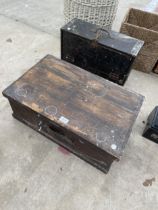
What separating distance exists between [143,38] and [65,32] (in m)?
0.75

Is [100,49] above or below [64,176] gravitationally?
above

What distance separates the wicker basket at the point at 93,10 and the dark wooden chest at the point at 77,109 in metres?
0.78

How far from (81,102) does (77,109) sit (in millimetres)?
63

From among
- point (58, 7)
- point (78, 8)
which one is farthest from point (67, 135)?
point (58, 7)

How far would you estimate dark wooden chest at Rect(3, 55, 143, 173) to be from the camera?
106cm

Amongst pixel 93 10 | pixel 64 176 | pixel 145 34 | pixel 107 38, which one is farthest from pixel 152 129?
pixel 93 10

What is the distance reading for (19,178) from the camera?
46.4 inches

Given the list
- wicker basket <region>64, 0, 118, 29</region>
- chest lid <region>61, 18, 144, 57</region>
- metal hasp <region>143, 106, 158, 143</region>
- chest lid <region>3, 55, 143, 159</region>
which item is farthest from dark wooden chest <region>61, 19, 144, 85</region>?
metal hasp <region>143, 106, 158, 143</region>

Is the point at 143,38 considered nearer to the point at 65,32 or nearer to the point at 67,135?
the point at 65,32

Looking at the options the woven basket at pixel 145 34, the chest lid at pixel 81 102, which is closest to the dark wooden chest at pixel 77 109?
the chest lid at pixel 81 102

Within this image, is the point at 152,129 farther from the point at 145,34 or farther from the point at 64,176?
the point at 145,34

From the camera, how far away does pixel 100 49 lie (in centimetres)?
156

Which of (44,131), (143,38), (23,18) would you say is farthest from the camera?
(23,18)

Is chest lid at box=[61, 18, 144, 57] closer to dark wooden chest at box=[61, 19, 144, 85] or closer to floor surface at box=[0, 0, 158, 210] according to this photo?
dark wooden chest at box=[61, 19, 144, 85]
